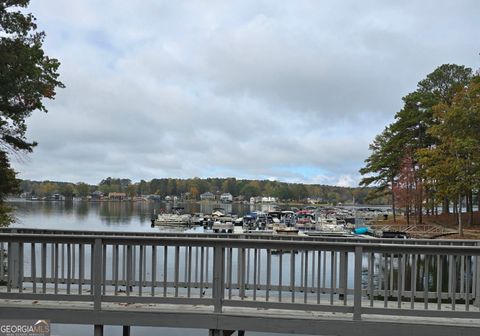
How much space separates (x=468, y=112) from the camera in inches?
1362

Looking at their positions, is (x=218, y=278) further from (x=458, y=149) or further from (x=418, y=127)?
(x=418, y=127)

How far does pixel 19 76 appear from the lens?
11969 millimetres

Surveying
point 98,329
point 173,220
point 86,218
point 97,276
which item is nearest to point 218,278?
point 97,276

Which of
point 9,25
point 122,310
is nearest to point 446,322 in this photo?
point 122,310

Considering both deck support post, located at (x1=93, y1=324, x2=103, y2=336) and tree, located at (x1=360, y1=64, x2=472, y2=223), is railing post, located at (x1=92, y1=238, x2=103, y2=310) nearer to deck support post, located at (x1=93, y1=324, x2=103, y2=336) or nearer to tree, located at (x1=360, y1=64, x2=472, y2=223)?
deck support post, located at (x1=93, y1=324, x2=103, y2=336)

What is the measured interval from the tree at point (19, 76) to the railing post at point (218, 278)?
8127 mm

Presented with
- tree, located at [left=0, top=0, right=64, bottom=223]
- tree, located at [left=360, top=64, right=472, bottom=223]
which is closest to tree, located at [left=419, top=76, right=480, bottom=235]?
tree, located at [left=360, top=64, right=472, bottom=223]

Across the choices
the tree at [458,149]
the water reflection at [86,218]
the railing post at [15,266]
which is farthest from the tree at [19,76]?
the tree at [458,149]

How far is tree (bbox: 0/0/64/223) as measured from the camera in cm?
1166

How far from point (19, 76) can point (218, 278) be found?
8885mm

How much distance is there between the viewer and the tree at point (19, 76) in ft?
38.3

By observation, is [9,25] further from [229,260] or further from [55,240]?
[229,260]

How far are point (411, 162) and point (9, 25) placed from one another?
49.8 metres

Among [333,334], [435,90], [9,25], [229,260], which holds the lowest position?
[333,334]
